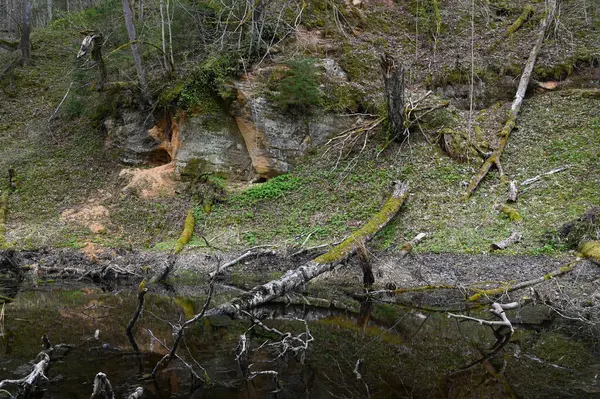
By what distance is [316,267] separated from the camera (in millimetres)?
10219

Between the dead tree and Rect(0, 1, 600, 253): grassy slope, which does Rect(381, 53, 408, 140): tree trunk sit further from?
the dead tree

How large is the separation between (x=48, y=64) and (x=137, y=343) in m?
24.4

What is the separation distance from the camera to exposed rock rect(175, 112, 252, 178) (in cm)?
1658

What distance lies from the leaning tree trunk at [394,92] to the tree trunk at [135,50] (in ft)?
29.6

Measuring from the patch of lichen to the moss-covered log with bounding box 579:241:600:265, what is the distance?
179 inches

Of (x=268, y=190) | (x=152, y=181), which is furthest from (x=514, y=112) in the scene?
(x=152, y=181)

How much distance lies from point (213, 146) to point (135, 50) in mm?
4853

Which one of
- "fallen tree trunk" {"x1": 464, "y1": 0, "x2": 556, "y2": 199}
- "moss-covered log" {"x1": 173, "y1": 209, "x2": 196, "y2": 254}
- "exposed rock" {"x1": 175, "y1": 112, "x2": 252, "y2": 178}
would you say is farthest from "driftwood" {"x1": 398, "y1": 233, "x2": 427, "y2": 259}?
"exposed rock" {"x1": 175, "y1": 112, "x2": 252, "y2": 178}

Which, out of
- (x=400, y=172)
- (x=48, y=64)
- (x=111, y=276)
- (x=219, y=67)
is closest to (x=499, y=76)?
(x=400, y=172)

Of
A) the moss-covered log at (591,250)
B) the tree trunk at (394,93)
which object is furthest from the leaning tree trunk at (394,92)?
the moss-covered log at (591,250)

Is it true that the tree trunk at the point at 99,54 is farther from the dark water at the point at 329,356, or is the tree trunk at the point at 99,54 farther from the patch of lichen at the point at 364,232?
the patch of lichen at the point at 364,232

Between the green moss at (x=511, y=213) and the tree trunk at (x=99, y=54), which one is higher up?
the tree trunk at (x=99, y=54)

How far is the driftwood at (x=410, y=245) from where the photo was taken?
11.1 meters

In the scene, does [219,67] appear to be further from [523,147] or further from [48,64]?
[48,64]
